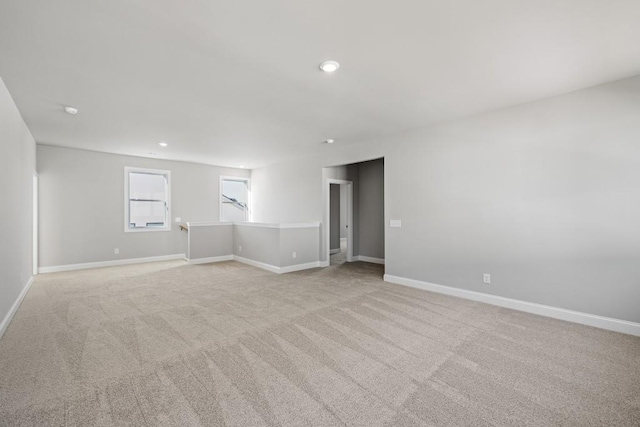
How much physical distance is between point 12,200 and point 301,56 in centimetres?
388

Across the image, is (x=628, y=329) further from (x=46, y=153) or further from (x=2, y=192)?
(x=46, y=153)

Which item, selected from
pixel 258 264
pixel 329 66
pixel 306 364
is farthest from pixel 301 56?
pixel 258 264

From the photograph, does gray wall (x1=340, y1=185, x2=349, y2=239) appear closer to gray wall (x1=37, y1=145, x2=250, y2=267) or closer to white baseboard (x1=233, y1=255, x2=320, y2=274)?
white baseboard (x1=233, y1=255, x2=320, y2=274)

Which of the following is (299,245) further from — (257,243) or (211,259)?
(211,259)

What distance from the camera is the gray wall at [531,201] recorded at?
2.93 m

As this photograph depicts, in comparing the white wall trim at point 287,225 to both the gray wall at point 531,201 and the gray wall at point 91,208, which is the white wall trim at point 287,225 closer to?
the gray wall at point 531,201

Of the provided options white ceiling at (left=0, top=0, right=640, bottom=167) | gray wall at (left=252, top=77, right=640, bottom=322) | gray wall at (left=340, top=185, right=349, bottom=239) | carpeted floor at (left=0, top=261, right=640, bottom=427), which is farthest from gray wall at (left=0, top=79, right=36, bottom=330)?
gray wall at (left=340, top=185, right=349, bottom=239)

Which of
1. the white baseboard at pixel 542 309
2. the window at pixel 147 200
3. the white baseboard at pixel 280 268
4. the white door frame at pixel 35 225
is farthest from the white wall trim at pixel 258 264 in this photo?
the white door frame at pixel 35 225

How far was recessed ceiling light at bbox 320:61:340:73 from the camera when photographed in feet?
8.45

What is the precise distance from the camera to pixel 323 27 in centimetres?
208

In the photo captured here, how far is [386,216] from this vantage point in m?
5.06

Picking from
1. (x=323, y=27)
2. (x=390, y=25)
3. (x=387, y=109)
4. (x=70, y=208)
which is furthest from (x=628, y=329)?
(x=70, y=208)

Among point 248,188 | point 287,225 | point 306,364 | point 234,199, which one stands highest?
point 248,188

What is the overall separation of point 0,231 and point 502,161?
5806 millimetres
